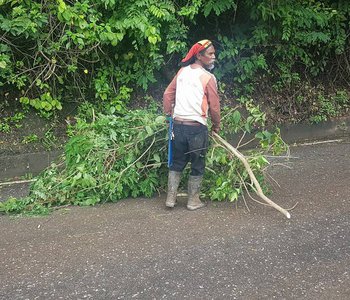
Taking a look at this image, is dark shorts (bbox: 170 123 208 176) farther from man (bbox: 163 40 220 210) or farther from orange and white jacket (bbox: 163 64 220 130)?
orange and white jacket (bbox: 163 64 220 130)

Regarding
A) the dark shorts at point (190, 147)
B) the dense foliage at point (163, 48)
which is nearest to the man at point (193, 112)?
the dark shorts at point (190, 147)

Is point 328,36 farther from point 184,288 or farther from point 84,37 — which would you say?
point 184,288

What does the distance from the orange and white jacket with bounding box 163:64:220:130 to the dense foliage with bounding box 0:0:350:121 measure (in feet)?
6.18

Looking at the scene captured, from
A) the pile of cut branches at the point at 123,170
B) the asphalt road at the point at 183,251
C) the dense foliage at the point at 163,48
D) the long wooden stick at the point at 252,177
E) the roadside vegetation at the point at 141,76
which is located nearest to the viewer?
the asphalt road at the point at 183,251

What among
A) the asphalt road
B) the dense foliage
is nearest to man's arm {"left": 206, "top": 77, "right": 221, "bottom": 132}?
the asphalt road

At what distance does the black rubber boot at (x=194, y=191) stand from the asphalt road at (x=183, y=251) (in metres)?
0.10

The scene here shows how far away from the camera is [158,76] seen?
8000 millimetres

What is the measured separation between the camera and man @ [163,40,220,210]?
15.4 ft

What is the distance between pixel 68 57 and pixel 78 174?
242 centimetres

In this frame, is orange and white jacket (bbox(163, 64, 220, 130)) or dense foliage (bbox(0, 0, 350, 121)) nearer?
orange and white jacket (bbox(163, 64, 220, 130))

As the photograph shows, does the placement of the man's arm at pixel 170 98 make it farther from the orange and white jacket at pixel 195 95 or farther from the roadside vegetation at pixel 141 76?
the roadside vegetation at pixel 141 76

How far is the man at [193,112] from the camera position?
4.69 m

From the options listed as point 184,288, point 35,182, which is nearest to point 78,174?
point 35,182

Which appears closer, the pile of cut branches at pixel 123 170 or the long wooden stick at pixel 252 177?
the long wooden stick at pixel 252 177
